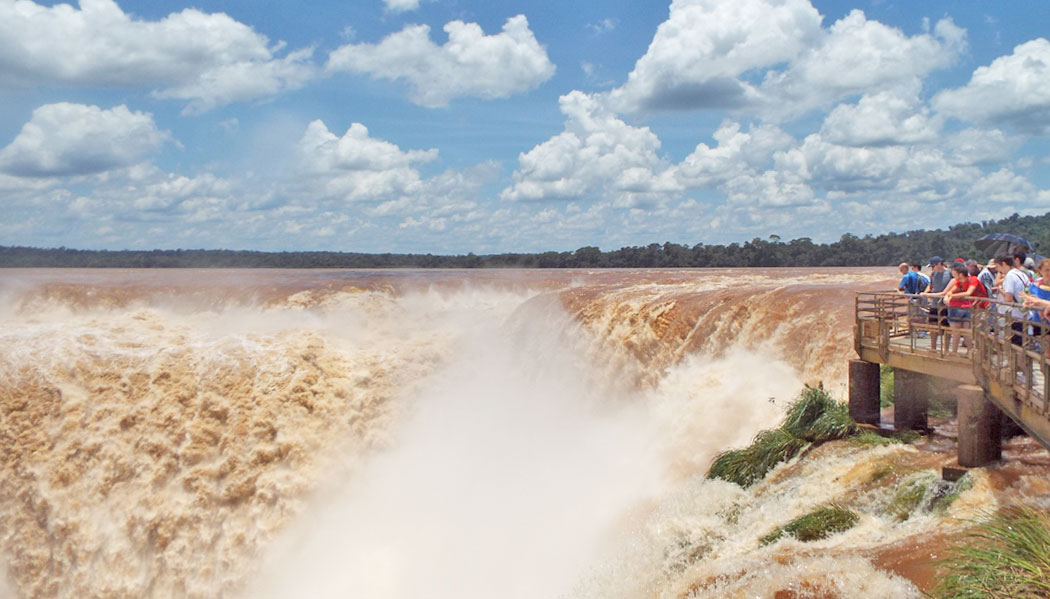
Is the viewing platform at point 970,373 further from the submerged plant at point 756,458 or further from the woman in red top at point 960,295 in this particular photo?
the submerged plant at point 756,458

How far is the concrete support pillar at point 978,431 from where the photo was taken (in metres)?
8.06

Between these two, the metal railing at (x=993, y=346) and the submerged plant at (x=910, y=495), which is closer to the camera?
the metal railing at (x=993, y=346)

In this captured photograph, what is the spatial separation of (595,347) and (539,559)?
8342mm

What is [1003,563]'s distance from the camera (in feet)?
17.7

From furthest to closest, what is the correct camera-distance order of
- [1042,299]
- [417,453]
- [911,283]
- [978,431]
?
[417,453] → [911,283] → [978,431] → [1042,299]

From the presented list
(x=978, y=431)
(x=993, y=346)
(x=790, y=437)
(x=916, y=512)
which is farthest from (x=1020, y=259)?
(x=790, y=437)

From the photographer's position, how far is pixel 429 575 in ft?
44.2

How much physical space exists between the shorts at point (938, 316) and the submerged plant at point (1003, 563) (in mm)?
3590

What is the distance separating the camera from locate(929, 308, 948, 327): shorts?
9.27 metres

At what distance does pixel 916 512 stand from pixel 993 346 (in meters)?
1.90

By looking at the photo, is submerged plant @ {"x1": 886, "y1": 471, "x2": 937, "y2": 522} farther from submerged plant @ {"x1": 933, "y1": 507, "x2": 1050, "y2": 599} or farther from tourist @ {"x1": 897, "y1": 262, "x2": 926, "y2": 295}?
tourist @ {"x1": 897, "y1": 262, "x2": 926, "y2": 295}

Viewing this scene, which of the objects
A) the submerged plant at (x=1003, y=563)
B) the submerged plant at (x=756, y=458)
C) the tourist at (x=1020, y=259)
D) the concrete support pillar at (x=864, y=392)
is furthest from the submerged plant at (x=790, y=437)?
the submerged plant at (x=1003, y=563)

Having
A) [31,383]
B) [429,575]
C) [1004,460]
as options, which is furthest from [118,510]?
[1004,460]

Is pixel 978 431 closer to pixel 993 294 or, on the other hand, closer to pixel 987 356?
pixel 987 356
